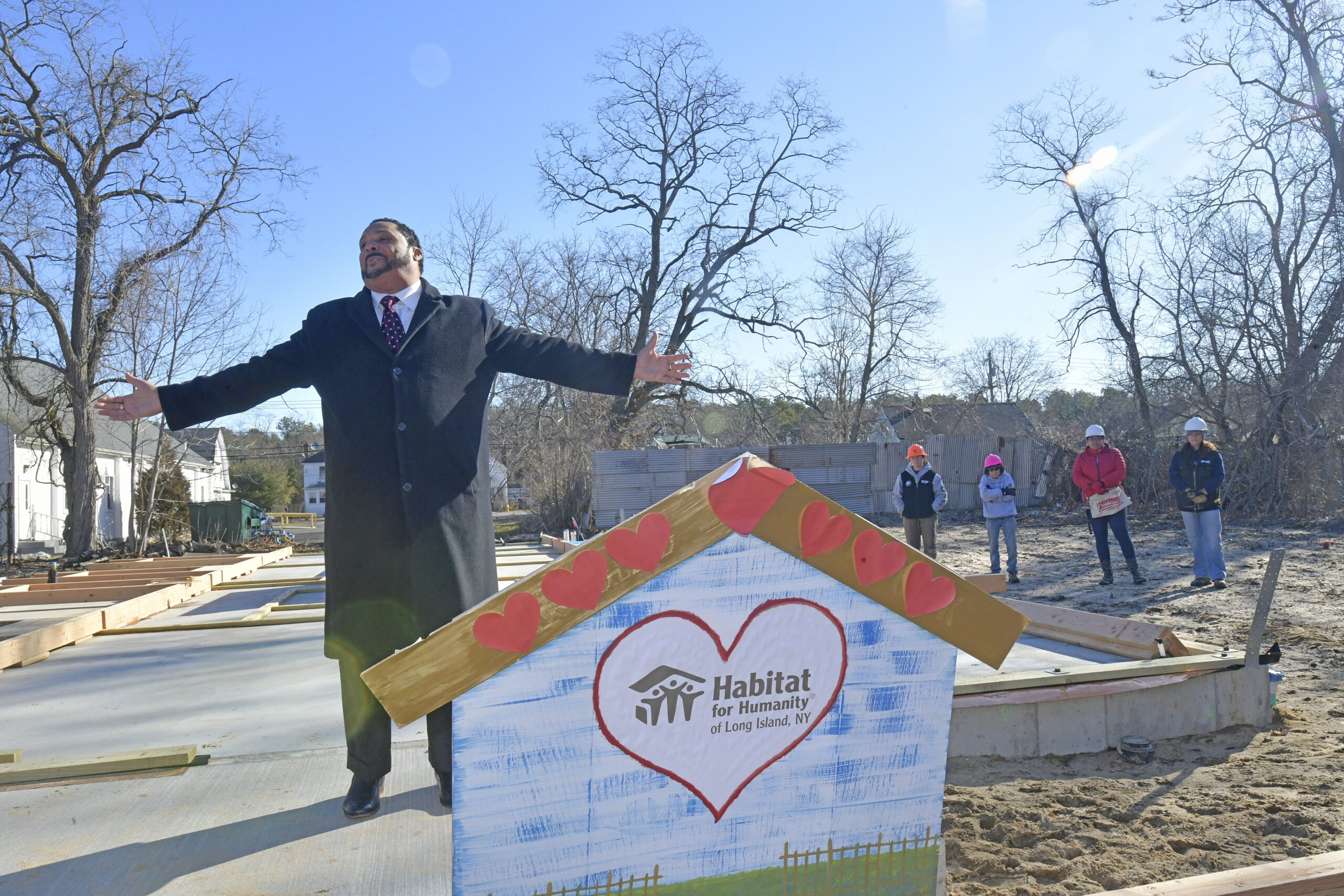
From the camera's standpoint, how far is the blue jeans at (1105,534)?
8.50m

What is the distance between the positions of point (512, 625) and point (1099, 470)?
28.3ft

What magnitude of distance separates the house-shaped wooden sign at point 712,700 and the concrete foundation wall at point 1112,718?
2288mm

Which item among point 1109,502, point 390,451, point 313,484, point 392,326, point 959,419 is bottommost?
point 1109,502

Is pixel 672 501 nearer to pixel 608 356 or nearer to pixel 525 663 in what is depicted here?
pixel 525 663

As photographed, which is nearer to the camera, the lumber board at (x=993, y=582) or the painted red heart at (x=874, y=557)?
the painted red heart at (x=874, y=557)

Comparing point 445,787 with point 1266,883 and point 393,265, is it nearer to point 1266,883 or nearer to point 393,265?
point 393,265

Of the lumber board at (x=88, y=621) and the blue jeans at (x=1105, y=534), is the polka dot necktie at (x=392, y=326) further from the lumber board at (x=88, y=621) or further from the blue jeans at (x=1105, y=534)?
the blue jeans at (x=1105, y=534)

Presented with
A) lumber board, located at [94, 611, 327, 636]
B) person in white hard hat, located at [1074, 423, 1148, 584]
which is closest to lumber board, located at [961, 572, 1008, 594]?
person in white hard hat, located at [1074, 423, 1148, 584]

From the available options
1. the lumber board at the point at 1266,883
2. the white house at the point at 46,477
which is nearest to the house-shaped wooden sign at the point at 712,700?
the lumber board at the point at 1266,883

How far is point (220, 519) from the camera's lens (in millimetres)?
22750

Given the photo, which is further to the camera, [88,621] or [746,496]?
[88,621]

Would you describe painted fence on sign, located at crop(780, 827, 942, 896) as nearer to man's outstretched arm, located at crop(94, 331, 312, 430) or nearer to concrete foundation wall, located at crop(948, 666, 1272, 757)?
man's outstretched arm, located at crop(94, 331, 312, 430)

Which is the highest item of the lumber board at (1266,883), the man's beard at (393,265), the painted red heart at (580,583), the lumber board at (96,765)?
the man's beard at (393,265)

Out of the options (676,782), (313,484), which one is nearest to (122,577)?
(676,782)
